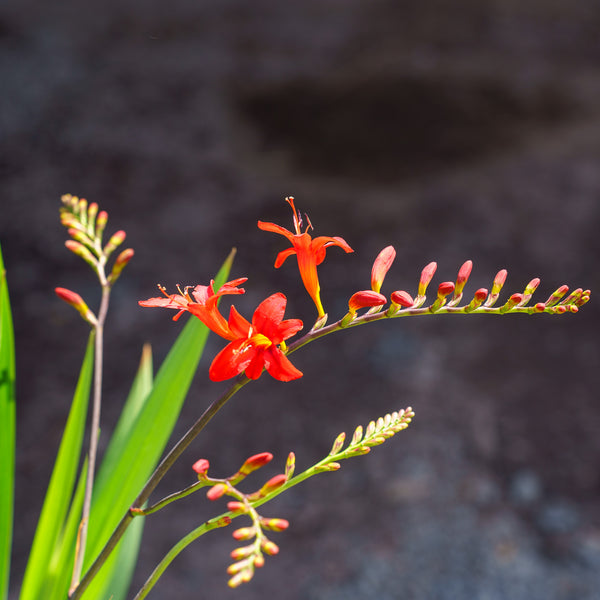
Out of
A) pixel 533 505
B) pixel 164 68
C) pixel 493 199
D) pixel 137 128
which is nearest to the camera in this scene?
pixel 533 505

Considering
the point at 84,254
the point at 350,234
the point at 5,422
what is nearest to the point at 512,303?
the point at 84,254

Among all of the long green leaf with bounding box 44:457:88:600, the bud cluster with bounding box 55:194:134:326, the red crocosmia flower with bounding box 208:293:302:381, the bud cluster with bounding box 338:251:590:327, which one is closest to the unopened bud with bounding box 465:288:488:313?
the bud cluster with bounding box 338:251:590:327

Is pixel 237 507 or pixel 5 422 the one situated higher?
pixel 5 422

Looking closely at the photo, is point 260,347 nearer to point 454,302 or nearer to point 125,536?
point 454,302

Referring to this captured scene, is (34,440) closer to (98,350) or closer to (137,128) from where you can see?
(98,350)

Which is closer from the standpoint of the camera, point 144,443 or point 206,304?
point 206,304

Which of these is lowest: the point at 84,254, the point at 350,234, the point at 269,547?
the point at 269,547

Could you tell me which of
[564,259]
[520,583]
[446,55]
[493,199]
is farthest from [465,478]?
[446,55]

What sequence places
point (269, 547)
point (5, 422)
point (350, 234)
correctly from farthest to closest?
point (350, 234), point (5, 422), point (269, 547)
